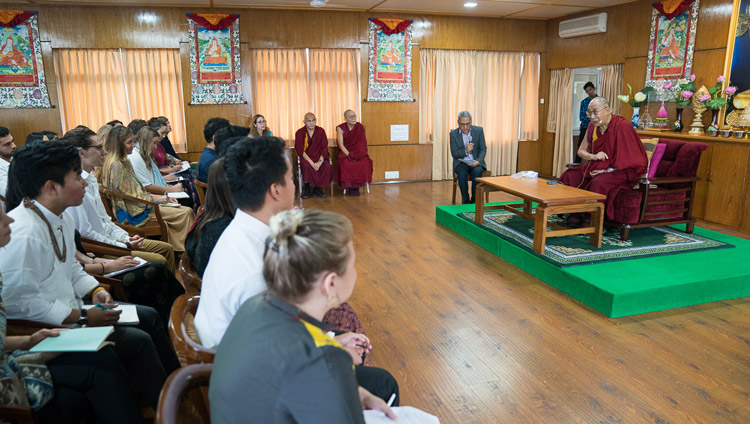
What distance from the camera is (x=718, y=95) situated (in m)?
5.50

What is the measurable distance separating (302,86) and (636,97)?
4.60 m

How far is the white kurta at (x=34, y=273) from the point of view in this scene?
1697mm

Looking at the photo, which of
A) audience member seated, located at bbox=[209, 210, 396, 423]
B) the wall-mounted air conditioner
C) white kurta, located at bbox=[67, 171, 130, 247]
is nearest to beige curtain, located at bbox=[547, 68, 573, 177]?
the wall-mounted air conditioner

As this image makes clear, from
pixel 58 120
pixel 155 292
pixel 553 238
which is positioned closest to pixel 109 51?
pixel 58 120

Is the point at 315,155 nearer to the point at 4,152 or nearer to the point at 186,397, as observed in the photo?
the point at 4,152

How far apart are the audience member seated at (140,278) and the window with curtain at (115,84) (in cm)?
501

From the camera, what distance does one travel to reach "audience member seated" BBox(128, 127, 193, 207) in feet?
13.5

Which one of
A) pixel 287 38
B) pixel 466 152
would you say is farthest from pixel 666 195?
pixel 287 38

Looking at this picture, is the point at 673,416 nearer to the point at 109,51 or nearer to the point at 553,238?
the point at 553,238

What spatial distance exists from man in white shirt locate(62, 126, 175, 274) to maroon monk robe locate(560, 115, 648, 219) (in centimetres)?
358

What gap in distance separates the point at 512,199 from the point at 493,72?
2949 mm

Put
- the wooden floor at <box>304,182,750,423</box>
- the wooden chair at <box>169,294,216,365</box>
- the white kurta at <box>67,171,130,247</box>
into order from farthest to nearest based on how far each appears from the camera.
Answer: the white kurta at <box>67,171,130,247</box>
the wooden floor at <box>304,182,750,423</box>
the wooden chair at <box>169,294,216,365</box>

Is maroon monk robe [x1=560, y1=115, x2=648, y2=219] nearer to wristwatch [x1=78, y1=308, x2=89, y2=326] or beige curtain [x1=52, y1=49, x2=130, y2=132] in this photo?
wristwatch [x1=78, y1=308, x2=89, y2=326]

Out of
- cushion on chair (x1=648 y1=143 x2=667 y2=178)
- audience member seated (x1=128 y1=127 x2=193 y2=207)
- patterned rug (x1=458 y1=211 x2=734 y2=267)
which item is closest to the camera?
patterned rug (x1=458 y1=211 x2=734 y2=267)
